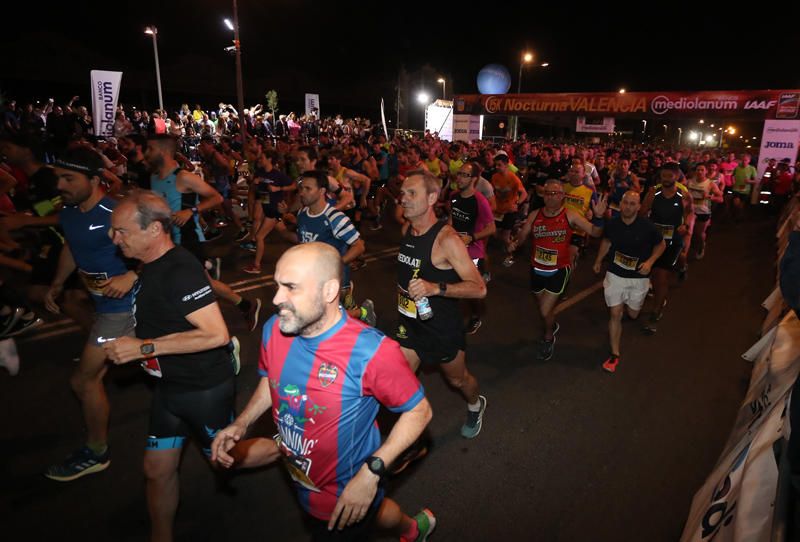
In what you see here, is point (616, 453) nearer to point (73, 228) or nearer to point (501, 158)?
point (73, 228)

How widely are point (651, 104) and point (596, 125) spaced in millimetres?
3557

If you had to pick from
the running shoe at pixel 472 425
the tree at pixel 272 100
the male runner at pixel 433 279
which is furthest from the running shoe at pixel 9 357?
the tree at pixel 272 100

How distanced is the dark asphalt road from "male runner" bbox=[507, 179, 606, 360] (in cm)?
66

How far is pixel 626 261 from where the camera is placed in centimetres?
591

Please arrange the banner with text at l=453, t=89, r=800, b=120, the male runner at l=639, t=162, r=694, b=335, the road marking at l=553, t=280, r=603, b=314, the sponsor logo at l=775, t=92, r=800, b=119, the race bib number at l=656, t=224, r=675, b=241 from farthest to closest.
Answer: the banner with text at l=453, t=89, r=800, b=120
the sponsor logo at l=775, t=92, r=800, b=119
the road marking at l=553, t=280, r=603, b=314
the race bib number at l=656, t=224, r=675, b=241
the male runner at l=639, t=162, r=694, b=335

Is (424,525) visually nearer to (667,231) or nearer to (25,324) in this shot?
(25,324)

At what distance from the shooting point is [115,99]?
15.3m

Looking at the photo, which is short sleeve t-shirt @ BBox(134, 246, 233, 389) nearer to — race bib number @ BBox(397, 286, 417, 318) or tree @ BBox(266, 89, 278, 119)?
race bib number @ BBox(397, 286, 417, 318)

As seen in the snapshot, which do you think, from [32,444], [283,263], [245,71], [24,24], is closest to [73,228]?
[32,444]

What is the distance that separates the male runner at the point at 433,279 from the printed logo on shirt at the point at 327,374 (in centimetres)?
156

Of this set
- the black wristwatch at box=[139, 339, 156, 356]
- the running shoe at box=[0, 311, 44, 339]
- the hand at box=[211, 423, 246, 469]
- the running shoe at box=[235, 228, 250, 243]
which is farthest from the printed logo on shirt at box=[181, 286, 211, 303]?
the running shoe at box=[235, 228, 250, 243]

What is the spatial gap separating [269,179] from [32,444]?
6271 millimetres

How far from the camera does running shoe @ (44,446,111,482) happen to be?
148 inches

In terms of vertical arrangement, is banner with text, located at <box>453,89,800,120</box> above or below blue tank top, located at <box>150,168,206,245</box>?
above
